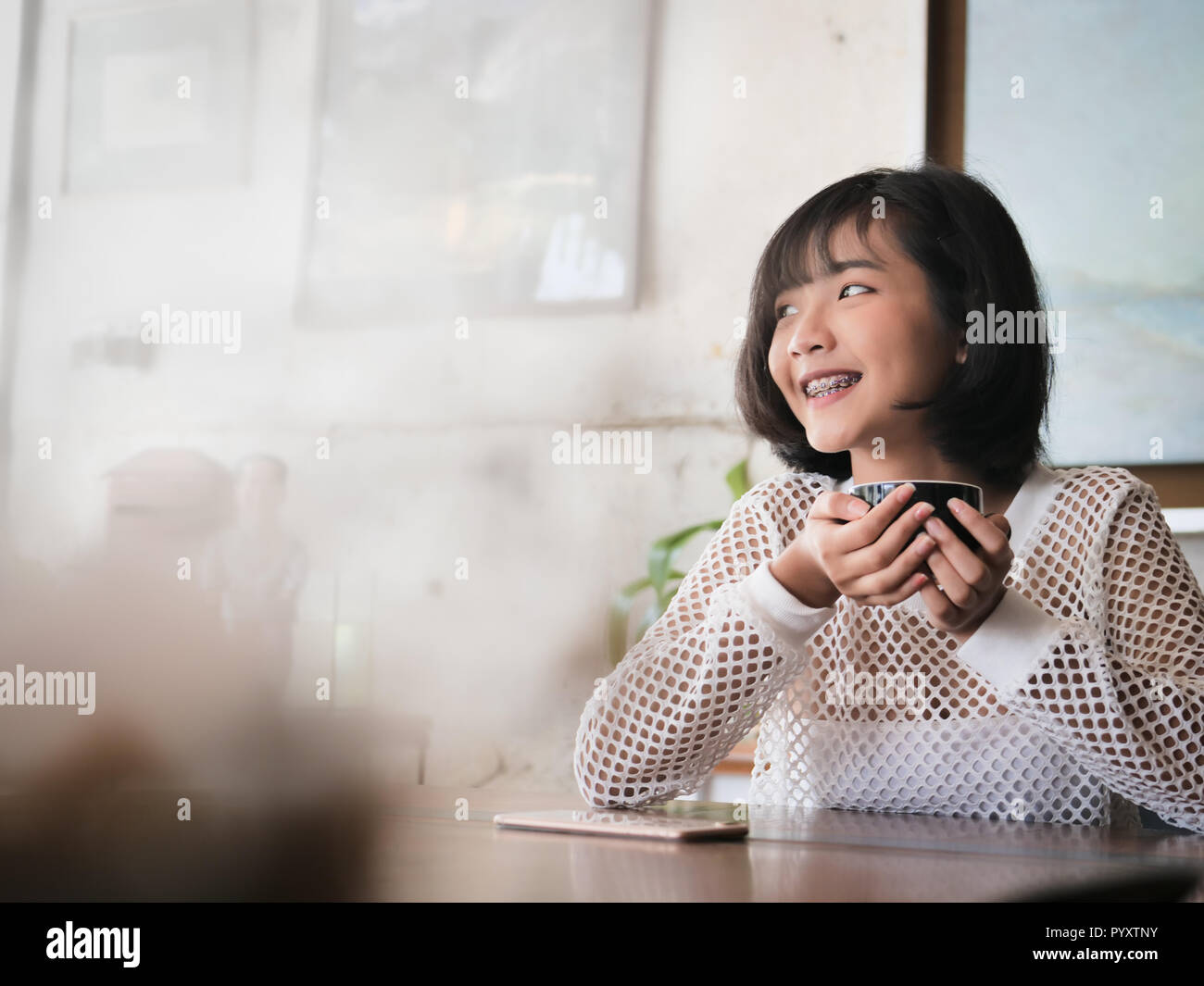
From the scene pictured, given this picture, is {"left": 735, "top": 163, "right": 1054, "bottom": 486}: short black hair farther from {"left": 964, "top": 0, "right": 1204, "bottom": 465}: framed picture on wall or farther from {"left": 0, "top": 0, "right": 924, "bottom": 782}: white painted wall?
{"left": 0, "top": 0, "right": 924, "bottom": 782}: white painted wall

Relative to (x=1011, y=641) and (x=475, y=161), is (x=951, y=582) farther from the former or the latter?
(x=475, y=161)

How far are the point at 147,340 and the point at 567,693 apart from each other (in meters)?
1.12

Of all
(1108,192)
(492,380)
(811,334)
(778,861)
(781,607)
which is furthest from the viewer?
(492,380)

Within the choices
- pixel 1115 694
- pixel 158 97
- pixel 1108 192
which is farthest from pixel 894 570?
pixel 158 97

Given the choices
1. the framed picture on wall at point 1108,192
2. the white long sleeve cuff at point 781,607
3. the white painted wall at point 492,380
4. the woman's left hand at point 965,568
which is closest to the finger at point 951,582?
the woman's left hand at point 965,568

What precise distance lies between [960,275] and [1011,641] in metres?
0.34

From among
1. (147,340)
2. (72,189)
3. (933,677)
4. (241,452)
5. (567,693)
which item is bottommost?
(567,693)

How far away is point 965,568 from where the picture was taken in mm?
712

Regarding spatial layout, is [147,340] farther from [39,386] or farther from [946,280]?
[946,280]

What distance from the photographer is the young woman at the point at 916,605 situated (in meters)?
0.77

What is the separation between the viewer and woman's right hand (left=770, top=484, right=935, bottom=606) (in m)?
0.72

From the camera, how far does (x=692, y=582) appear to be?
985 mm

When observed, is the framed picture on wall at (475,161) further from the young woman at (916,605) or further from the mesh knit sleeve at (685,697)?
the mesh knit sleeve at (685,697)
